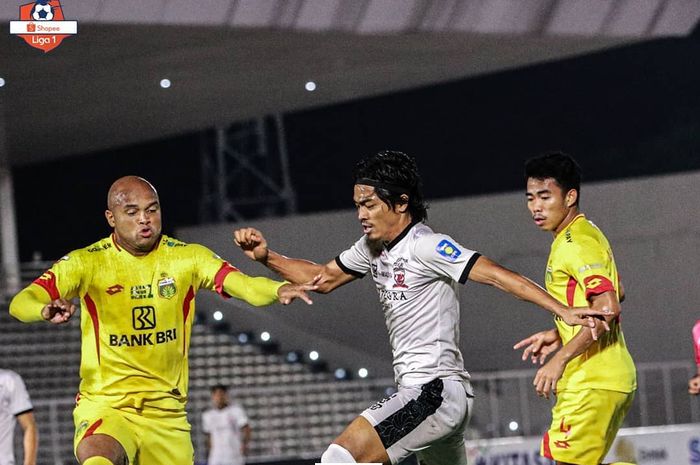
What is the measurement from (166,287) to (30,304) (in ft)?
2.31

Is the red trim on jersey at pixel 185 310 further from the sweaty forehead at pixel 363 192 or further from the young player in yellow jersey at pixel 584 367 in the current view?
the young player in yellow jersey at pixel 584 367

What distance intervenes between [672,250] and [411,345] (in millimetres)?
14629

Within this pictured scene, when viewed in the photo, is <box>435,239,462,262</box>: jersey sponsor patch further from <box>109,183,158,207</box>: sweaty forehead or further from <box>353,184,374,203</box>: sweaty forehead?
<box>109,183,158,207</box>: sweaty forehead

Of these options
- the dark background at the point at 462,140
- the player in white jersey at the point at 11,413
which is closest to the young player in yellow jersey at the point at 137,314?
the player in white jersey at the point at 11,413

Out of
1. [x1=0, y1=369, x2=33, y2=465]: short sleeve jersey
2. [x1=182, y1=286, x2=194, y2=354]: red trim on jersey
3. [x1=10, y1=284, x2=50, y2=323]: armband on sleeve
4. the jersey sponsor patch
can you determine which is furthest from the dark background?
[x1=10, y1=284, x2=50, y2=323]: armband on sleeve

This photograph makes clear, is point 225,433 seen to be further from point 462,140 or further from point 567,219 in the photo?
point 567,219

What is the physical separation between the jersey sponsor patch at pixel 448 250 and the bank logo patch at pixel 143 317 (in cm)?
155

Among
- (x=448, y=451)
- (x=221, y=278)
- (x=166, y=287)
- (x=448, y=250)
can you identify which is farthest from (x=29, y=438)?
(x=448, y=250)

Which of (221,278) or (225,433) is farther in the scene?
(225,433)

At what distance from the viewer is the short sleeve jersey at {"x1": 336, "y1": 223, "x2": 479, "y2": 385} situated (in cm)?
588

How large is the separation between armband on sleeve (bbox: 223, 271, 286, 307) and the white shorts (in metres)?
0.85

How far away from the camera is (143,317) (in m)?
6.42

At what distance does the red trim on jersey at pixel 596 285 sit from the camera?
19.2 feet

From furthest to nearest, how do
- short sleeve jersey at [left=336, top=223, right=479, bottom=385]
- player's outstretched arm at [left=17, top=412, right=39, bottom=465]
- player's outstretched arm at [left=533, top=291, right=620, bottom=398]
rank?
player's outstretched arm at [left=17, top=412, right=39, bottom=465]
short sleeve jersey at [left=336, top=223, right=479, bottom=385]
player's outstretched arm at [left=533, top=291, right=620, bottom=398]
